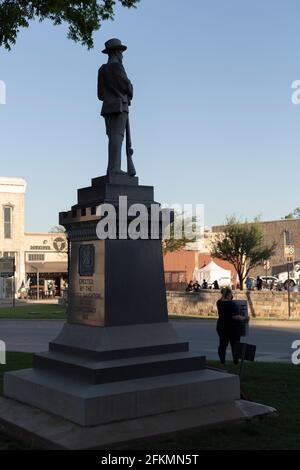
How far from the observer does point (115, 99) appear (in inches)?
342

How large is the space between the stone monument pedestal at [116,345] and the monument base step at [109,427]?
0.09 meters

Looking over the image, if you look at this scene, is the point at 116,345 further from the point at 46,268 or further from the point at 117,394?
the point at 46,268

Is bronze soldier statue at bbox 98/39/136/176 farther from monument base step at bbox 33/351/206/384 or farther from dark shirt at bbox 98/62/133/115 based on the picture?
monument base step at bbox 33/351/206/384

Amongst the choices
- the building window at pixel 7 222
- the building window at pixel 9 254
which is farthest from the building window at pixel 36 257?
the building window at pixel 7 222

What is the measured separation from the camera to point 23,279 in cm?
5372

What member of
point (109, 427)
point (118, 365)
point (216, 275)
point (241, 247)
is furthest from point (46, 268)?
point (109, 427)

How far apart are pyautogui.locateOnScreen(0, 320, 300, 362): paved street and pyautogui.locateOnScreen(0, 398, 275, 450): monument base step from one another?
7.88m

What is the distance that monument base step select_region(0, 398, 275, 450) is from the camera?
6.57 m

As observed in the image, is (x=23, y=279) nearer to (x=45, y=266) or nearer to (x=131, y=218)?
(x=45, y=266)

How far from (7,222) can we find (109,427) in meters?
46.0

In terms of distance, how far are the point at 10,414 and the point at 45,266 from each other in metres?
47.8

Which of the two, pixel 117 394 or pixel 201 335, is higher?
pixel 117 394

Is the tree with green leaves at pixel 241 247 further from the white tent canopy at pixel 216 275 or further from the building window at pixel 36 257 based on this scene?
the building window at pixel 36 257
